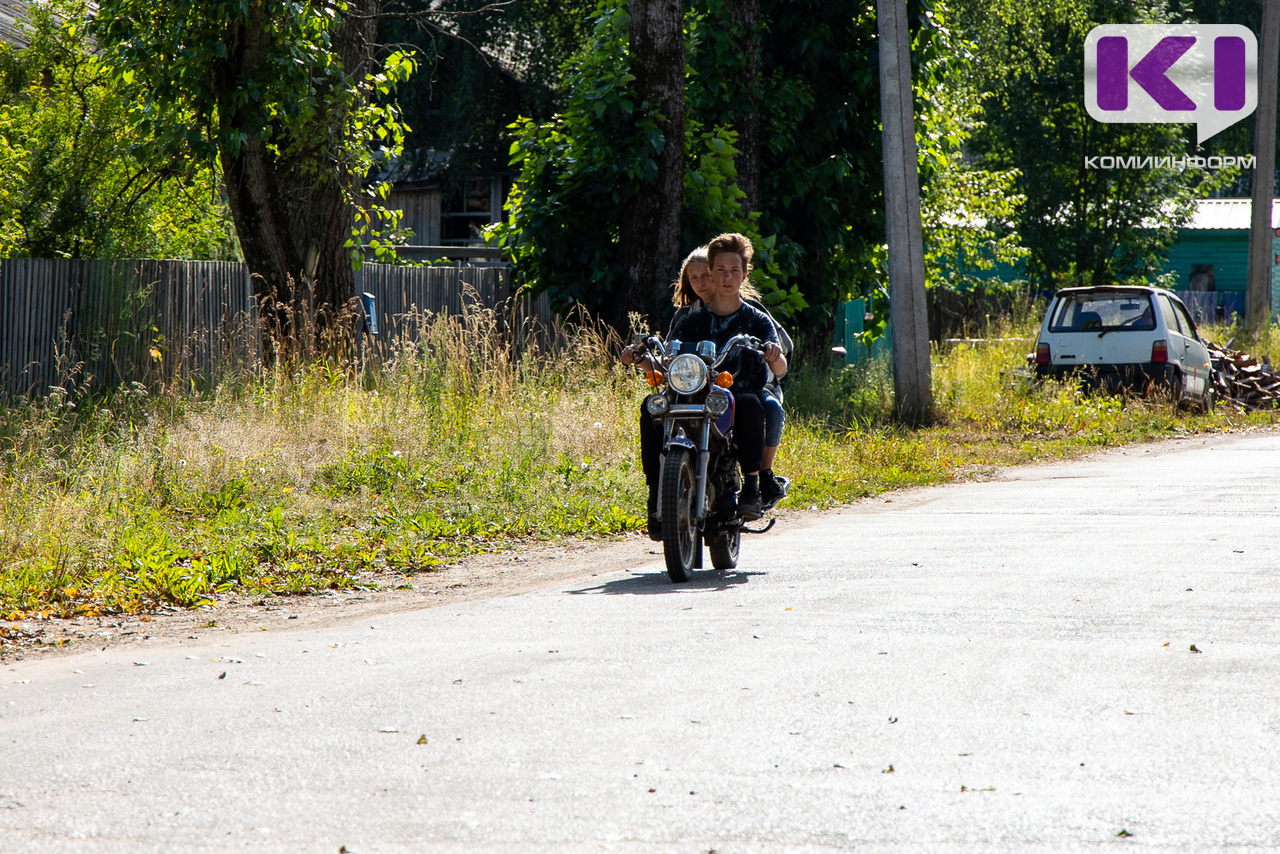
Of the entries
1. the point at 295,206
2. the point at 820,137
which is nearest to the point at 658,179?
the point at 820,137

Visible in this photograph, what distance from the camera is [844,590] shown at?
693 cm

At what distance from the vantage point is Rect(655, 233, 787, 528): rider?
25.1ft

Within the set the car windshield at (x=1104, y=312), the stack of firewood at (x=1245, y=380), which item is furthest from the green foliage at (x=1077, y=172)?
the car windshield at (x=1104, y=312)

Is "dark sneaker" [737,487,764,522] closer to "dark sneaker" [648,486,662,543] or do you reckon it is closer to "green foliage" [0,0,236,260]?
"dark sneaker" [648,486,662,543]

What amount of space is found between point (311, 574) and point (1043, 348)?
42.6 feet

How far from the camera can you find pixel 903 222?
15.8m

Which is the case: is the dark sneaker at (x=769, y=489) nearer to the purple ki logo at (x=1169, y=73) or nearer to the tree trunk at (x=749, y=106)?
the tree trunk at (x=749, y=106)

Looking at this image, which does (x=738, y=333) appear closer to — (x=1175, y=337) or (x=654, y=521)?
(x=654, y=521)

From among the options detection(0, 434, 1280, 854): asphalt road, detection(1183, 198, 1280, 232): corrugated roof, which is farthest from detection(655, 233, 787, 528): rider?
detection(1183, 198, 1280, 232): corrugated roof

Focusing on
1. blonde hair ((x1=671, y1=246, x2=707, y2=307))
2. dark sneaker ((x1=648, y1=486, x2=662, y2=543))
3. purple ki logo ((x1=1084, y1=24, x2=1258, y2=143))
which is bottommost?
dark sneaker ((x1=648, y1=486, x2=662, y2=543))

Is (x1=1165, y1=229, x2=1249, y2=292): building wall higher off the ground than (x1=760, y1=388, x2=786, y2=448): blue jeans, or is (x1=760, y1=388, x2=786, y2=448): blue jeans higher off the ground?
(x1=1165, y1=229, x2=1249, y2=292): building wall

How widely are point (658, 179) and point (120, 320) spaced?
5915mm

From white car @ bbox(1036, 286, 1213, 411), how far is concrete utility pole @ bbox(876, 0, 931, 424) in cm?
298

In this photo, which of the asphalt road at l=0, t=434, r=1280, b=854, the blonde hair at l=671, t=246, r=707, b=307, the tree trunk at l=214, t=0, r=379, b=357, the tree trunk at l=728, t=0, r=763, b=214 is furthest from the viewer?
the tree trunk at l=728, t=0, r=763, b=214
